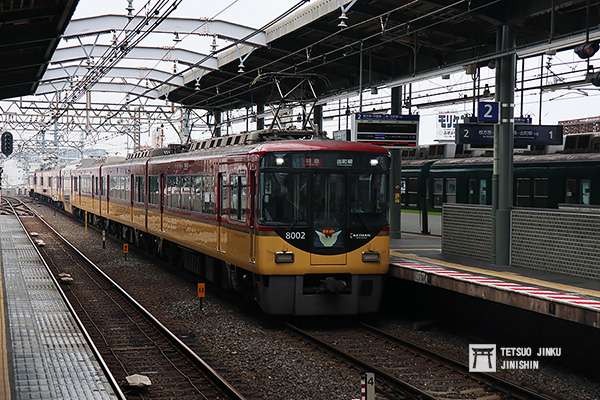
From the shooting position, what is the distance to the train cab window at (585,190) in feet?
55.1

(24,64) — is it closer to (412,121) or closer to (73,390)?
(412,121)

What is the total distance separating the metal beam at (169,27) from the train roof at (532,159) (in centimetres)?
657

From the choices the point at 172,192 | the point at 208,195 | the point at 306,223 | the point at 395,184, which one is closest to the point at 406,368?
the point at 306,223

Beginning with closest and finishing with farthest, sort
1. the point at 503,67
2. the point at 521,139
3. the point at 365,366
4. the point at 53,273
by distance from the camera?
the point at 365,366 < the point at 503,67 < the point at 521,139 < the point at 53,273

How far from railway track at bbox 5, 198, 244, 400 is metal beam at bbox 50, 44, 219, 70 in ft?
25.7

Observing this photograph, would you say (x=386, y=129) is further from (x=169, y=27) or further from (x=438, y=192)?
(x=169, y=27)

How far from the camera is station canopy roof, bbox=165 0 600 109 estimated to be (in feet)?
45.6

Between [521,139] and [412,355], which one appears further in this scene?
[521,139]

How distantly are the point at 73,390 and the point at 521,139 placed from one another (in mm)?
10471

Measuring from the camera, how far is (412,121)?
17.5 m

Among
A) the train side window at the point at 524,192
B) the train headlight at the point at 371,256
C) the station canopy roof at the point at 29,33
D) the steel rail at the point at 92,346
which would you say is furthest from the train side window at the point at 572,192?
the station canopy roof at the point at 29,33

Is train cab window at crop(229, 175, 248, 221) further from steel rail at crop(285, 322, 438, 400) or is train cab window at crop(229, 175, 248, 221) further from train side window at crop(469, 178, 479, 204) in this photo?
train side window at crop(469, 178, 479, 204)

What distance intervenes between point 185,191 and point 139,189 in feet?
20.8

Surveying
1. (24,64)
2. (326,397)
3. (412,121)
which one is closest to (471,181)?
(412,121)
